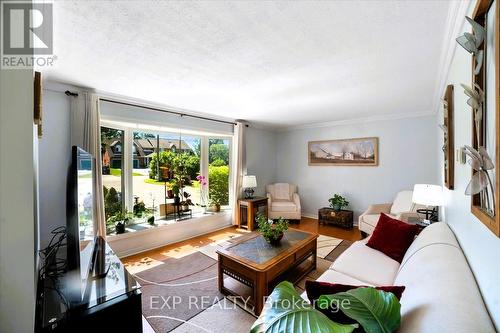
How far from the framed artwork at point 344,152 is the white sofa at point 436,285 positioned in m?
2.82

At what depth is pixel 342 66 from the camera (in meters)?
2.05

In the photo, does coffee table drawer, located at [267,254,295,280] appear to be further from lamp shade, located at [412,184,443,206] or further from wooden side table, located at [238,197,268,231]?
wooden side table, located at [238,197,268,231]

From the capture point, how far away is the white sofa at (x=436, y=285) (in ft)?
→ 2.51

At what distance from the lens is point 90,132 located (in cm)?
262

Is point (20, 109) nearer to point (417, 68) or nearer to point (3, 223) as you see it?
point (3, 223)

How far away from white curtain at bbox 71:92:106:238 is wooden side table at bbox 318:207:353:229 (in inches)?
154

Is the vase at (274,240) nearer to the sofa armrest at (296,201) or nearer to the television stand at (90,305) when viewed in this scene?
the television stand at (90,305)

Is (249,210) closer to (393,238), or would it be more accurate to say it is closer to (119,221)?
(119,221)

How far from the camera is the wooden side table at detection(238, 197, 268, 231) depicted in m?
4.34

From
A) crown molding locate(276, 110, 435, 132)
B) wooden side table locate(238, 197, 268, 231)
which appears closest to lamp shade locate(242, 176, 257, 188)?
wooden side table locate(238, 197, 268, 231)

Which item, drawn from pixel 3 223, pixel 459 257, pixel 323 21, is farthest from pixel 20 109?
pixel 459 257

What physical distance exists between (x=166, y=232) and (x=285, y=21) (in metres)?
3.37

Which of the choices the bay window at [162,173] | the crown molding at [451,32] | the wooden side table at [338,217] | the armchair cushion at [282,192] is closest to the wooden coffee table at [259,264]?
the bay window at [162,173]

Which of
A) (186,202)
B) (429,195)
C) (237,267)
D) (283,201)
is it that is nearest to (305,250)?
(237,267)
